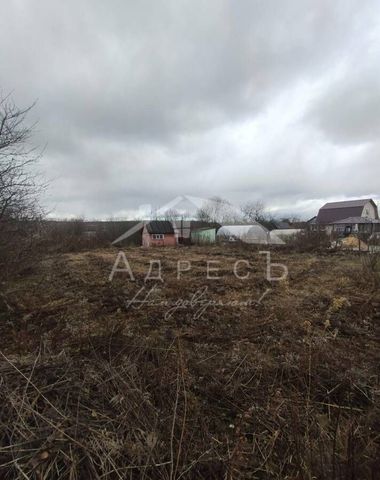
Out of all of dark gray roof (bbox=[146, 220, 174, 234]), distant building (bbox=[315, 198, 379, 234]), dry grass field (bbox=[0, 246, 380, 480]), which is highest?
distant building (bbox=[315, 198, 379, 234])

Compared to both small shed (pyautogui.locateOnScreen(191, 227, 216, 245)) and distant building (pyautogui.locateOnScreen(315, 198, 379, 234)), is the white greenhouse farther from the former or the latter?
distant building (pyautogui.locateOnScreen(315, 198, 379, 234))

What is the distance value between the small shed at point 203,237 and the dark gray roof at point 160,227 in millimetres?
1768

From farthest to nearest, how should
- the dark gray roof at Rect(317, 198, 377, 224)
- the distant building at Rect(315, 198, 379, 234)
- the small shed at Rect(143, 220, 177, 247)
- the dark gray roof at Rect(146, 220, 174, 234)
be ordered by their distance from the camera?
the dark gray roof at Rect(317, 198, 377, 224) < the distant building at Rect(315, 198, 379, 234) < the dark gray roof at Rect(146, 220, 174, 234) < the small shed at Rect(143, 220, 177, 247)

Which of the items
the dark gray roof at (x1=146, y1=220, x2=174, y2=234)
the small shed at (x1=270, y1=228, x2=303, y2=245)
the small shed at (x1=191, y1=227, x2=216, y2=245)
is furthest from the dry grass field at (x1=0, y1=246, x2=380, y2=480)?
the dark gray roof at (x1=146, y1=220, x2=174, y2=234)

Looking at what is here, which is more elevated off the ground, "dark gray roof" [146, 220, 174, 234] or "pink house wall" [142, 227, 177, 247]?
"dark gray roof" [146, 220, 174, 234]

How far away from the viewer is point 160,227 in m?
19.4

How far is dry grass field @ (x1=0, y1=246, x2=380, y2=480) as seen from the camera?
1.36 meters

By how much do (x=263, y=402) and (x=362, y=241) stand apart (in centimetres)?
1151

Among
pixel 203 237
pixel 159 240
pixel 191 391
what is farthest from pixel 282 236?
pixel 191 391

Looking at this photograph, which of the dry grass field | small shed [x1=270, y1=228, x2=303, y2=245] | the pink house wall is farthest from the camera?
the pink house wall

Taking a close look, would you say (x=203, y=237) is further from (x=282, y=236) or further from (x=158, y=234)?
(x=282, y=236)

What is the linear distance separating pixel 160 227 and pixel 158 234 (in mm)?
651

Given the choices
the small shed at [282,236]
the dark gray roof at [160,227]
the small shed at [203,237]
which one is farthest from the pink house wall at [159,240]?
the small shed at [282,236]

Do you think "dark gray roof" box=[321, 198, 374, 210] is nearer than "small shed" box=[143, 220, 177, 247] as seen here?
No
